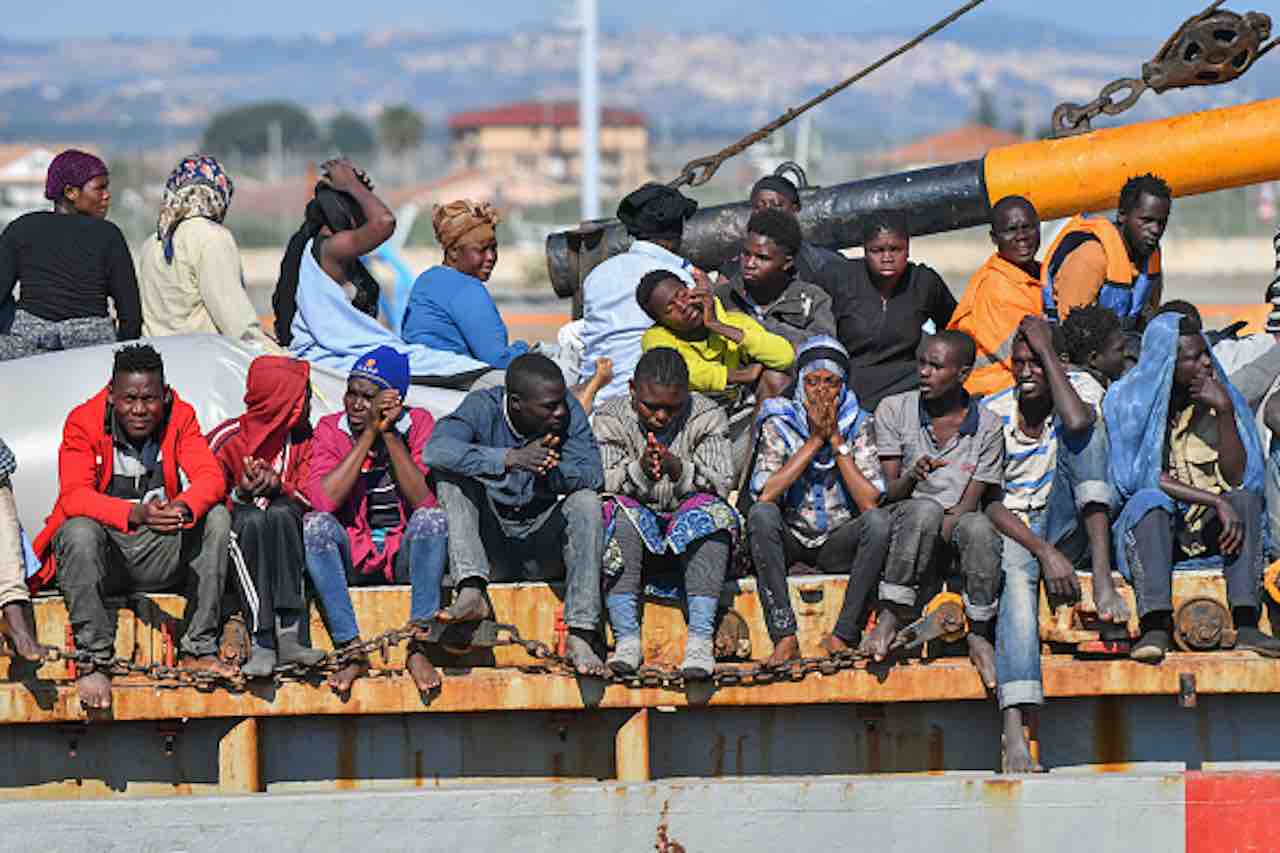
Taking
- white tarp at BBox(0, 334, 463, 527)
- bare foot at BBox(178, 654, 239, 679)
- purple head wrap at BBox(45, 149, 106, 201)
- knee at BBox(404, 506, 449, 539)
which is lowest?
bare foot at BBox(178, 654, 239, 679)

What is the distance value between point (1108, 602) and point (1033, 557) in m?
0.26

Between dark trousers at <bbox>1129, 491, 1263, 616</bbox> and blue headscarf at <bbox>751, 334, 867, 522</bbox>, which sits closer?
dark trousers at <bbox>1129, 491, 1263, 616</bbox>

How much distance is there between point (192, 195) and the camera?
8.22 m

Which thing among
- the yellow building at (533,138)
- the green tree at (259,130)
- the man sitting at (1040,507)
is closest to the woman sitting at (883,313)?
the man sitting at (1040,507)

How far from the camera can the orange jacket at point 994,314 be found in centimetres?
748

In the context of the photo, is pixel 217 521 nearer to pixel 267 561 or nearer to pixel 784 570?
pixel 267 561

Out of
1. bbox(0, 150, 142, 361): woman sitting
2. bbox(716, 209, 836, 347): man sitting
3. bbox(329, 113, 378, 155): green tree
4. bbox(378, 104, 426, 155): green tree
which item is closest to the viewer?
bbox(716, 209, 836, 347): man sitting

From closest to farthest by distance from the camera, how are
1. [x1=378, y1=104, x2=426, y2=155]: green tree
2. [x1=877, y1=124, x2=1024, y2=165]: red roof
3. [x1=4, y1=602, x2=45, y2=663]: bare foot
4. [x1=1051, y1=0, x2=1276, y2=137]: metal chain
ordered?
[x1=4, y1=602, x2=45, y2=663]: bare foot < [x1=1051, y1=0, x2=1276, y2=137]: metal chain < [x1=877, y1=124, x2=1024, y2=165]: red roof < [x1=378, y1=104, x2=426, y2=155]: green tree

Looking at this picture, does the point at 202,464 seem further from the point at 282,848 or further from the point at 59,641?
the point at 282,848

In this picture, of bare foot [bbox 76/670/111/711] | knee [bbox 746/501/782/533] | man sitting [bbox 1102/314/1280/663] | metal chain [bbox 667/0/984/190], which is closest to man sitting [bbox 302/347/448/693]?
bare foot [bbox 76/670/111/711]

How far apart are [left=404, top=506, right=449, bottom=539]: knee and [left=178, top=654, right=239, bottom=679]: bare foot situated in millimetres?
671

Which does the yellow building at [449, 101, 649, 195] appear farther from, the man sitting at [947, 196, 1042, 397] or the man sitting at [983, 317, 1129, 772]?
the man sitting at [983, 317, 1129, 772]

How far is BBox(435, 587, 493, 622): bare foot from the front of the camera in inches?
252

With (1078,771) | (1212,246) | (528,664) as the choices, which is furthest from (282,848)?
(1212,246)
